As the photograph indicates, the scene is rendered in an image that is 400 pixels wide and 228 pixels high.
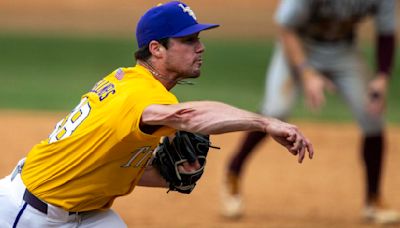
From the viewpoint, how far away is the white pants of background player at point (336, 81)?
829 centimetres

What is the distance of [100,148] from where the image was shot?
4.93 m

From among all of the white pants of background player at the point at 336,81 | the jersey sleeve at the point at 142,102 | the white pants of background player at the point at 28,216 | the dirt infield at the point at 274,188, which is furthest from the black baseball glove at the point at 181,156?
the white pants of background player at the point at 336,81

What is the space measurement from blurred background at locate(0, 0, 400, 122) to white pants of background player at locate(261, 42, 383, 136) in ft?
15.4

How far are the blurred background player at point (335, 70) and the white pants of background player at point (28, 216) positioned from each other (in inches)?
124

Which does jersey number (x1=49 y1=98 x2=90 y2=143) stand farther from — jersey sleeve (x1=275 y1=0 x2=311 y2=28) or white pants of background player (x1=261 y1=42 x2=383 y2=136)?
white pants of background player (x1=261 y1=42 x2=383 y2=136)

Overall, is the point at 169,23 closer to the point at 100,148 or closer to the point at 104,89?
the point at 104,89

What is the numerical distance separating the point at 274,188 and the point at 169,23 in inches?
189

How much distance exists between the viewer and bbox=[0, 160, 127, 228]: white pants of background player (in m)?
5.15

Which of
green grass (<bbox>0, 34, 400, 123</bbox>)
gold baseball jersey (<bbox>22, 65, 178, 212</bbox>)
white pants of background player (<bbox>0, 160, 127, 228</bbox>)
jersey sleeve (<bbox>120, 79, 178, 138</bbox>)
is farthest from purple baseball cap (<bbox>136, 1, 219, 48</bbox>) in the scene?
green grass (<bbox>0, 34, 400, 123</bbox>)

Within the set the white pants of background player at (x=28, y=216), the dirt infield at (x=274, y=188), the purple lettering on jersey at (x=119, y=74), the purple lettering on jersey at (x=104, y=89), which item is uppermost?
the purple lettering on jersey at (x=119, y=74)

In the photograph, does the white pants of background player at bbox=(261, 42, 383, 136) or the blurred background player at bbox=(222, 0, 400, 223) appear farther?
the white pants of background player at bbox=(261, 42, 383, 136)

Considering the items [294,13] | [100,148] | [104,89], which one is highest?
[104,89]

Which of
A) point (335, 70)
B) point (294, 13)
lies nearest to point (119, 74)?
point (294, 13)

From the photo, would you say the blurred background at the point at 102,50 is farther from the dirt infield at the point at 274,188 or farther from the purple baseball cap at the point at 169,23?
the purple baseball cap at the point at 169,23
